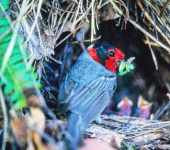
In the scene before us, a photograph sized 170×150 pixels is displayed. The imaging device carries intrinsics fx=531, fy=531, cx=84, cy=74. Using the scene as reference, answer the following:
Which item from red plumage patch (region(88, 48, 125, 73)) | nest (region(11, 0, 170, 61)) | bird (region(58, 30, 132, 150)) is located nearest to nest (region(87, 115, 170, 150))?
bird (region(58, 30, 132, 150))

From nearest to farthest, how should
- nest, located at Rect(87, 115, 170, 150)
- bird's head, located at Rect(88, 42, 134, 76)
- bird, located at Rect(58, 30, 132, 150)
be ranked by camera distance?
bird, located at Rect(58, 30, 132, 150)
nest, located at Rect(87, 115, 170, 150)
bird's head, located at Rect(88, 42, 134, 76)

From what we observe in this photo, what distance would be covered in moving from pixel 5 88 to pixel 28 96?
0.21 metres

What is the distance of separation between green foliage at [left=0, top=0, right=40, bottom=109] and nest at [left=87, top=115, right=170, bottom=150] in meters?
0.75

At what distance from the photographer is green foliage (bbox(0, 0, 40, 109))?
2105 mm

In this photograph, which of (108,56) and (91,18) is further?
(108,56)

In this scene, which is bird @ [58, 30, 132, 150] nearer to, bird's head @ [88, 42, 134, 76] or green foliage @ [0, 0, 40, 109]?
bird's head @ [88, 42, 134, 76]

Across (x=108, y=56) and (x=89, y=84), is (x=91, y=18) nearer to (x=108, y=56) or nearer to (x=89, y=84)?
(x=108, y=56)

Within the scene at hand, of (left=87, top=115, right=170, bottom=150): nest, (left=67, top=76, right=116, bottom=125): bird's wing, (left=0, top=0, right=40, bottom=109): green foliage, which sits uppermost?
(left=0, top=0, right=40, bottom=109): green foliage

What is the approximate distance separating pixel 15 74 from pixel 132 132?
116 centimetres

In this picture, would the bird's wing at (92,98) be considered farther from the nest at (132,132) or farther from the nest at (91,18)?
the nest at (91,18)

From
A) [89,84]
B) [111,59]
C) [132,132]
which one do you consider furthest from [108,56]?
[132,132]

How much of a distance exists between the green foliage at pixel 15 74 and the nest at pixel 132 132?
0.75m

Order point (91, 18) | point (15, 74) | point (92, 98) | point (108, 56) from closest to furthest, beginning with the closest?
point (15, 74) → point (92, 98) → point (91, 18) → point (108, 56)

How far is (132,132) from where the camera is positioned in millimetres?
3164
